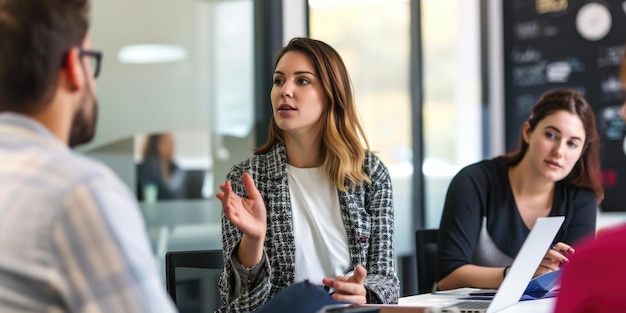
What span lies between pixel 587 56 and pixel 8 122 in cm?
516

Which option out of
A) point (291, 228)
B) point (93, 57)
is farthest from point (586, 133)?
point (93, 57)

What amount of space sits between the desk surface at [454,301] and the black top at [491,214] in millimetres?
423

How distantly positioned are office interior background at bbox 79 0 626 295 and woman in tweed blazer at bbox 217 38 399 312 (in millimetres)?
921

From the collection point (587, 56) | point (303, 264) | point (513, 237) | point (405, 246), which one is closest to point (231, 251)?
point (303, 264)

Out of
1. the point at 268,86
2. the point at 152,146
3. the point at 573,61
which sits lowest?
the point at 152,146

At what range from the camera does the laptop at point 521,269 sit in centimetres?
194

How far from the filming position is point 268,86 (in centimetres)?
419

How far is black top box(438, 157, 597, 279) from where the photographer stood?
9.96 feet

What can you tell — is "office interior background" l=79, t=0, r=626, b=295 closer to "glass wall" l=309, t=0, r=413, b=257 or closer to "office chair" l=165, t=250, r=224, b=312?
"glass wall" l=309, t=0, r=413, b=257

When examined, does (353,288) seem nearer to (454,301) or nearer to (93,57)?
(454,301)

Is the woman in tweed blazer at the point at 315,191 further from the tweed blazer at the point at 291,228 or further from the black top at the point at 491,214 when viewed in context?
the black top at the point at 491,214

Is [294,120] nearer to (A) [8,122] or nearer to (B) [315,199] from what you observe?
(B) [315,199]

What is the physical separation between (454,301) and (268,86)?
211 centimetres

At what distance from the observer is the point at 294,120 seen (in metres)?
2.68
